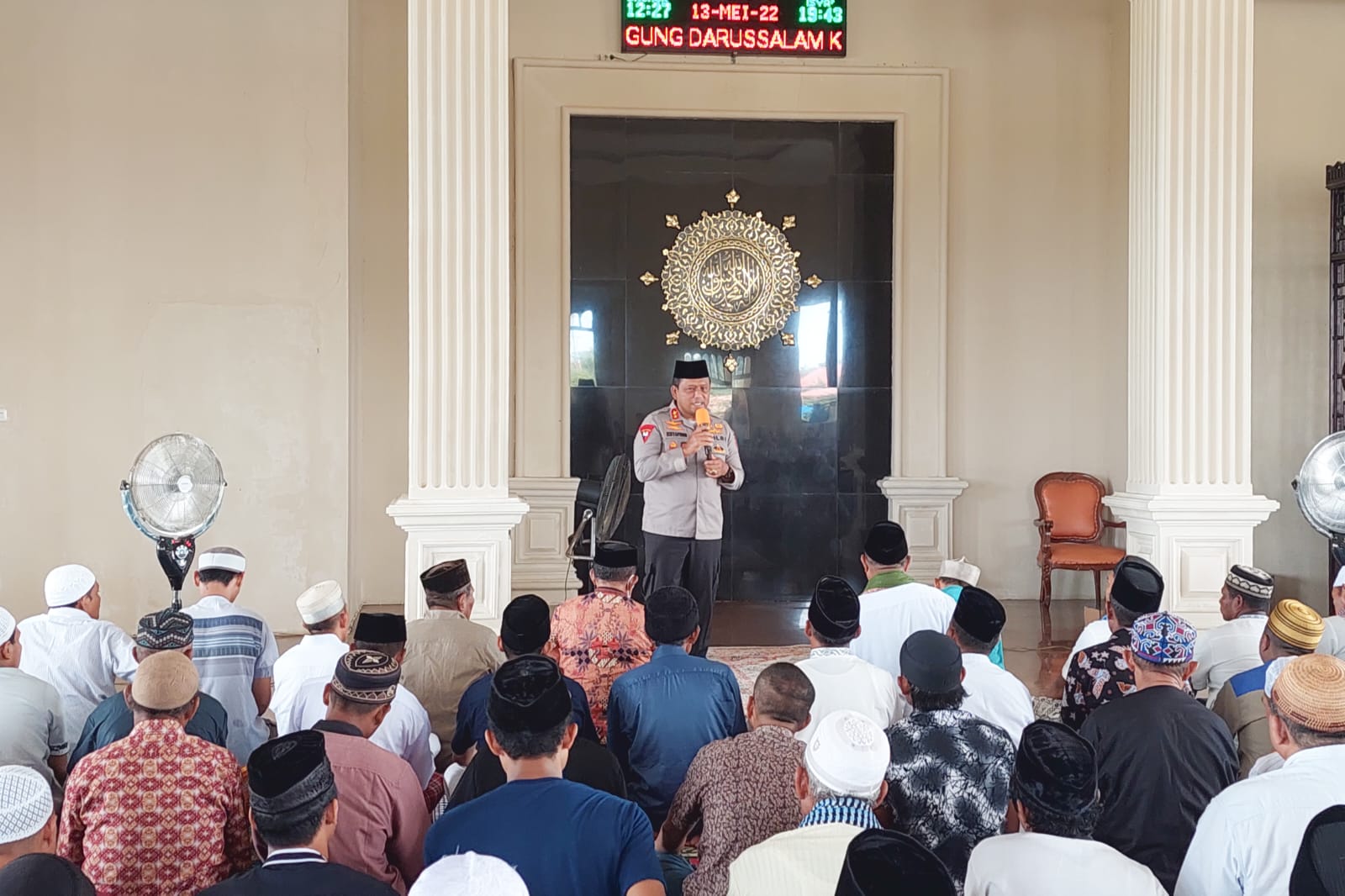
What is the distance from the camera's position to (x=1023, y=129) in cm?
786

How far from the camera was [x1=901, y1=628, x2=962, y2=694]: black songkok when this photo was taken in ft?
8.50

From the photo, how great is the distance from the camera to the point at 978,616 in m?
3.24

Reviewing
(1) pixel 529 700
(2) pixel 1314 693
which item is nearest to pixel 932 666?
(2) pixel 1314 693

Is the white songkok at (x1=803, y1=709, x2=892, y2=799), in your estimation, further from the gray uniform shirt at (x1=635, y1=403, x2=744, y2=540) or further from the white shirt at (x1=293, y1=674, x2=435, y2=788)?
the gray uniform shirt at (x1=635, y1=403, x2=744, y2=540)

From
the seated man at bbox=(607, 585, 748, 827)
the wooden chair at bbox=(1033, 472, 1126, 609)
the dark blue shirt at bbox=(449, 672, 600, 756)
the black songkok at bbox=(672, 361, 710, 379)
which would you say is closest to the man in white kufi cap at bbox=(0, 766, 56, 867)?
the dark blue shirt at bbox=(449, 672, 600, 756)

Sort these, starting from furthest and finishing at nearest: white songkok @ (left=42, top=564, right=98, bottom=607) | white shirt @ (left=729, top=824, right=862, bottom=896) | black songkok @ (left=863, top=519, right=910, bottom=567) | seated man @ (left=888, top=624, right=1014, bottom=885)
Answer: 1. black songkok @ (left=863, top=519, right=910, bottom=567)
2. white songkok @ (left=42, top=564, right=98, bottom=607)
3. seated man @ (left=888, top=624, right=1014, bottom=885)
4. white shirt @ (left=729, top=824, right=862, bottom=896)

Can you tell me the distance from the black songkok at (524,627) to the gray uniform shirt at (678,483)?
182cm

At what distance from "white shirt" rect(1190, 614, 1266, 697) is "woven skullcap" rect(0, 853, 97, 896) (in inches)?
129

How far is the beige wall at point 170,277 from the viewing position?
21.5 feet

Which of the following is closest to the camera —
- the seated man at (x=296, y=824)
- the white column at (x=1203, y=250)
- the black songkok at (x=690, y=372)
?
the seated man at (x=296, y=824)

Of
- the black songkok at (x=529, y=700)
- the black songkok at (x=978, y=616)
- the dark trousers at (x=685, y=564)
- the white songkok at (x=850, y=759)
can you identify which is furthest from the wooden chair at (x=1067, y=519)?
the black songkok at (x=529, y=700)

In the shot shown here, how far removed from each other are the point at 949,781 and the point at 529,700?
957 millimetres

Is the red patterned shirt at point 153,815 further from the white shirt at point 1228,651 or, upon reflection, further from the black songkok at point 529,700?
the white shirt at point 1228,651

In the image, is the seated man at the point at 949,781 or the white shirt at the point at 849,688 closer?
the seated man at the point at 949,781
